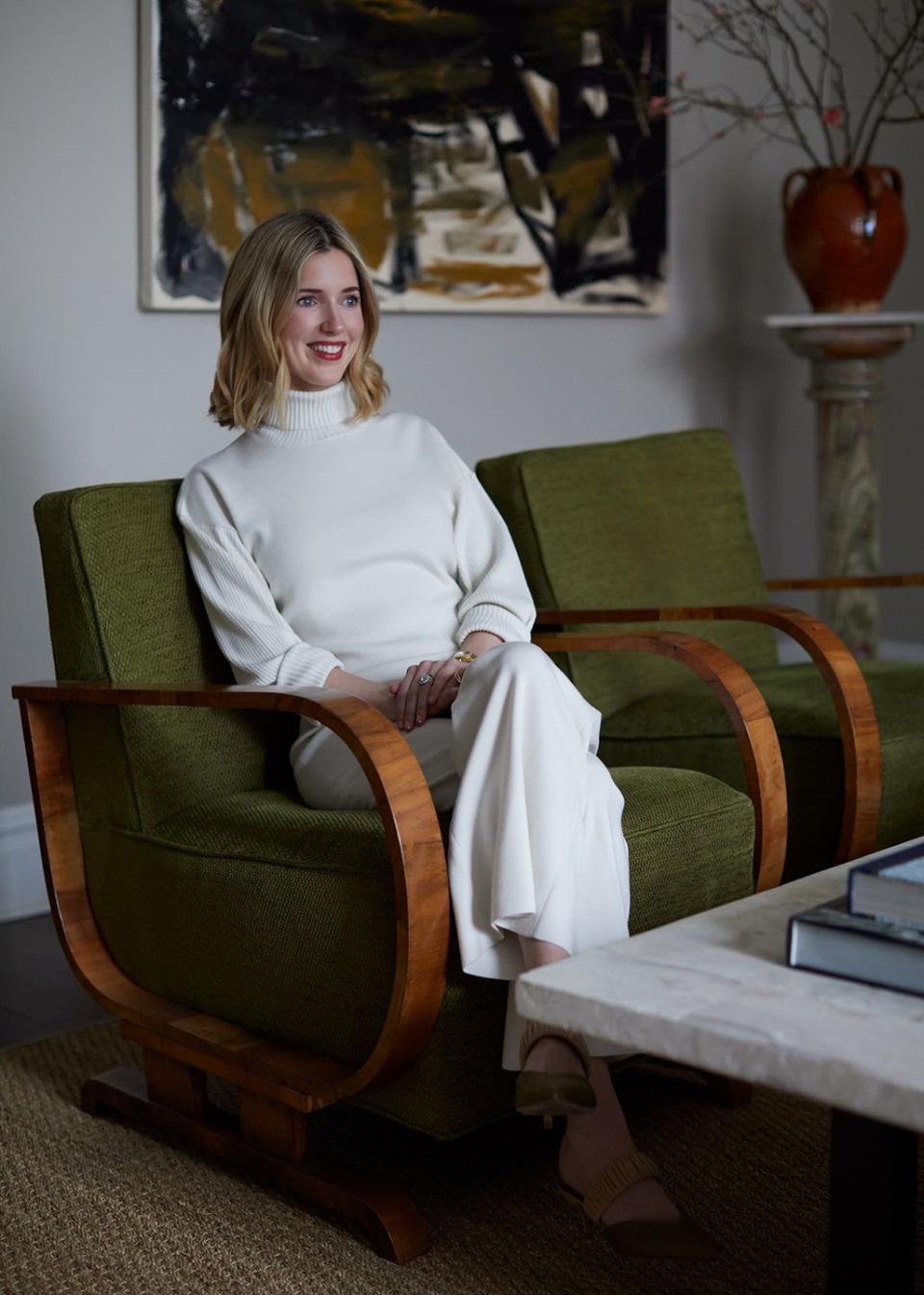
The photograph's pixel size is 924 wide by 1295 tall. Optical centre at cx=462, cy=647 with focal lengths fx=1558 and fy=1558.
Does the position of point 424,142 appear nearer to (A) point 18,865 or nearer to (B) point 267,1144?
(A) point 18,865

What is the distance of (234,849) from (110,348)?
1.41 m

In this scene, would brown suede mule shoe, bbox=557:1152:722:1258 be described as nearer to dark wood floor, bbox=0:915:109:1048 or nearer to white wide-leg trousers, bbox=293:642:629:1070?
white wide-leg trousers, bbox=293:642:629:1070

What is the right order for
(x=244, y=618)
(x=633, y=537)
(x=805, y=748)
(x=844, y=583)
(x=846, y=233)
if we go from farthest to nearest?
(x=846, y=233), (x=844, y=583), (x=633, y=537), (x=805, y=748), (x=244, y=618)

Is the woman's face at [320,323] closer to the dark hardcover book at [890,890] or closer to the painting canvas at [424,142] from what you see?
the painting canvas at [424,142]

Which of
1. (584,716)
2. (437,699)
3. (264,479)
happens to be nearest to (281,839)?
(437,699)

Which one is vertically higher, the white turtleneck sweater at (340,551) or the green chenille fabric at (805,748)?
the white turtleneck sweater at (340,551)

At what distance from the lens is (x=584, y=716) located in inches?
71.8

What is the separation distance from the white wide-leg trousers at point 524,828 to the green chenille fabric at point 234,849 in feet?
0.22

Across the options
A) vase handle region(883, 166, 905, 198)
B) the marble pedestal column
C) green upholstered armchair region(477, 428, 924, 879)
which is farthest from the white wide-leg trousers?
vase handle region(883, 166, 905, 198)

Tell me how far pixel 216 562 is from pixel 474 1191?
85 cm

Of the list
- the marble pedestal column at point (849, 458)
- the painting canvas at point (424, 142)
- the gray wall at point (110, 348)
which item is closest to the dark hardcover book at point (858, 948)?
the gray wall at point (110, 348)

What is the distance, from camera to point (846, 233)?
3.61 metres

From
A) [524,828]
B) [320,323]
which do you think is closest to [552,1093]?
[524,828]

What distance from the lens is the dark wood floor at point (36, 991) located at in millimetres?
2398
